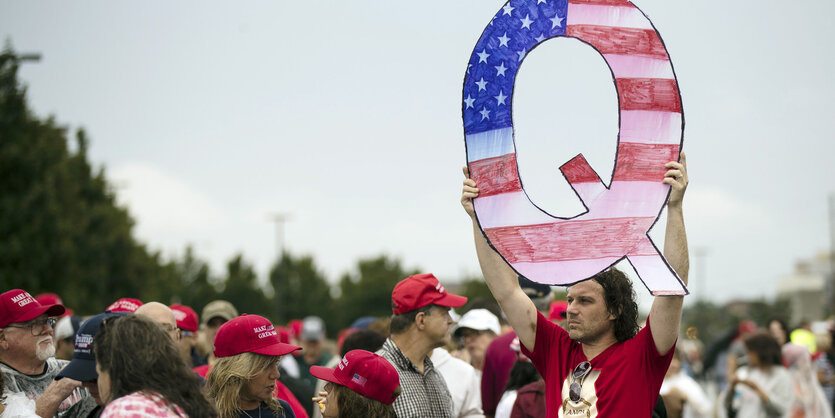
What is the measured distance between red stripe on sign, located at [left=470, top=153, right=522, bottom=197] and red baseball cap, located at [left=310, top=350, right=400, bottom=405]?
101 centimetres

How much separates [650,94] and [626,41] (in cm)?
24

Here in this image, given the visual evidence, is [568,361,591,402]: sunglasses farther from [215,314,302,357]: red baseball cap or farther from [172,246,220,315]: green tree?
[172,246,220,315]: green tree

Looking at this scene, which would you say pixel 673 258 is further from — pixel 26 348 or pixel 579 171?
pixel 26 348

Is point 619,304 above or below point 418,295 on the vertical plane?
above

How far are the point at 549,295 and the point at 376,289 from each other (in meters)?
54.3

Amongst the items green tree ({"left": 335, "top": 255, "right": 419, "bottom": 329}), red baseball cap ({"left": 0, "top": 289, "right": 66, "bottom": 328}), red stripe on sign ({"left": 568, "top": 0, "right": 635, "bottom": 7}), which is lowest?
green tree ({"left": 335, "top": 255, "right": 419, "bottom": 329})

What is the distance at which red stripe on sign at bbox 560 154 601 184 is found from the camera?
3.59 m

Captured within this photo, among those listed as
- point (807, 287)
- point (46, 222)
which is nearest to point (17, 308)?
point (46, 222)

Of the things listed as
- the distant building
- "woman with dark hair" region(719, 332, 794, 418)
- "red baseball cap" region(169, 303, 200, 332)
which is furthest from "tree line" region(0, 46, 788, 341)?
the distant building

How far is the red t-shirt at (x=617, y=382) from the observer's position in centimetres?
351

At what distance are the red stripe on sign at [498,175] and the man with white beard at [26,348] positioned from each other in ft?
8.16

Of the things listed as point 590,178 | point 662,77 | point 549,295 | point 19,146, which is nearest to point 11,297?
point 590,178

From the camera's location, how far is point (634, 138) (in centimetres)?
349

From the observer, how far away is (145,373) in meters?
3.00
